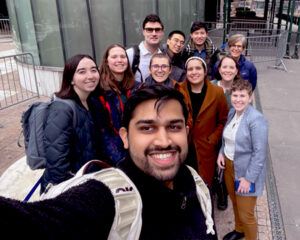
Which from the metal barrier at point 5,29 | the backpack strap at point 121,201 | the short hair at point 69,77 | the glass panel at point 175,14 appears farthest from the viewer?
the metal barrier at point 5,29

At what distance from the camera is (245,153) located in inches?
106

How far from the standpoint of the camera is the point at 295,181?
4238mm

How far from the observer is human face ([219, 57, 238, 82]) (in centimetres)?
331

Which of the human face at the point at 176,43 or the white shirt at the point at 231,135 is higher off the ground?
the human face at the point at 176,43

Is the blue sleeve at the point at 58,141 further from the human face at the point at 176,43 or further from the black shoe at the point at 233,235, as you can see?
the human face at the point at 176,43

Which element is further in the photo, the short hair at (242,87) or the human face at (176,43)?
the human face at (176,43)

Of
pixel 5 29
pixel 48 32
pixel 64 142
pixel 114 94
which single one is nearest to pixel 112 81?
pixel 114 94

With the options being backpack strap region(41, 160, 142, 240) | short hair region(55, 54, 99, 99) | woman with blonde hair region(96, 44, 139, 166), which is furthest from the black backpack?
backpack strap region(41, 160, 142, 240)

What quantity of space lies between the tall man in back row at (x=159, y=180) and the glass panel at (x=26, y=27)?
326 inches

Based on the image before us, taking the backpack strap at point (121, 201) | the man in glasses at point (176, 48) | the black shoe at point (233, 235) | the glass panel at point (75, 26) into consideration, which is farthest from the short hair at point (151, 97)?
the glass panel at point (75, 26)

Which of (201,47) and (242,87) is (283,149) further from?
(242,87)

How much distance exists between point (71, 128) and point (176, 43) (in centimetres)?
221

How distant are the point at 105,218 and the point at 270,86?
8.87 metres

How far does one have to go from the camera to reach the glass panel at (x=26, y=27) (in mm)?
8523
